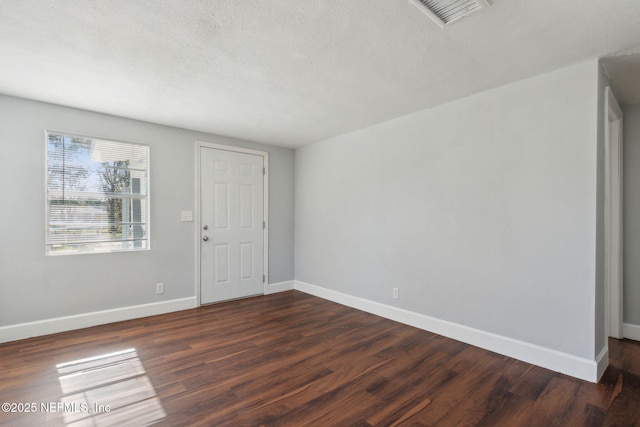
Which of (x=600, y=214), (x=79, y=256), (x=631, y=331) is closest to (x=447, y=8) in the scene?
(x=600, y=214)

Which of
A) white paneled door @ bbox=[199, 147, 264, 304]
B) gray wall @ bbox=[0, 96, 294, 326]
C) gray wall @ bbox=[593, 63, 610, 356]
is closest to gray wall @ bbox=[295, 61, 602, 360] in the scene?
gray wall @ bbox=[593, 63, 610, 356]

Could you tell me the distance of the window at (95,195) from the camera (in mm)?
3178

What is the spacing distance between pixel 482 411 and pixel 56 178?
4.36 metres

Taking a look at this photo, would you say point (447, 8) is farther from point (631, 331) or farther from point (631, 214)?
point (631, 331)

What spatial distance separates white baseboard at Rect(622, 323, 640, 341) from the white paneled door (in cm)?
432

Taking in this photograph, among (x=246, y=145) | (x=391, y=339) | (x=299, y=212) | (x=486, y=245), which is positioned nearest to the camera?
(x=486, y=245)

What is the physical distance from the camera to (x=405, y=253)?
3457mm

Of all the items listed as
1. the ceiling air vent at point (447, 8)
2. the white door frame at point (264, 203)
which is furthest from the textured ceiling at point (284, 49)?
the white door frame at point (264, 203)

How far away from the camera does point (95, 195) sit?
3.39 m

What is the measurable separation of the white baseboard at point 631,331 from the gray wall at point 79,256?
4.87 meters

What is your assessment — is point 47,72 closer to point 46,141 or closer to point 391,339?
point 46,141

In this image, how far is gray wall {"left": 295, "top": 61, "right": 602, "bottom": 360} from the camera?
7.57 feet

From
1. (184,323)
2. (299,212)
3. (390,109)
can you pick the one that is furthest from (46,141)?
(390,109)

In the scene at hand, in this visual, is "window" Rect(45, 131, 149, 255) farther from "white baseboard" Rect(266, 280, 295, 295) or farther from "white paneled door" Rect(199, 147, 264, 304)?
"white baseboard" Rect(266, 280, 295, 295)
